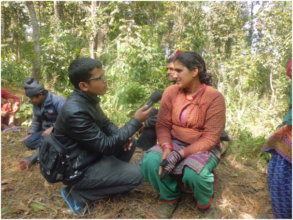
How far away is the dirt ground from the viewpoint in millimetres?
1974

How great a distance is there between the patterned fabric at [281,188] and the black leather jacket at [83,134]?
126 centimetres

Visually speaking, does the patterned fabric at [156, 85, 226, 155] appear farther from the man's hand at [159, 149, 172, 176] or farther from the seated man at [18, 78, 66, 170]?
the seated man at [18, 78, 66, 170]

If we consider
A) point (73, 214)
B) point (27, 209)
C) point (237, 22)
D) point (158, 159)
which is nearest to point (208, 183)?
point (158, 159)

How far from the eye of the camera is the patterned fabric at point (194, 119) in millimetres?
1957

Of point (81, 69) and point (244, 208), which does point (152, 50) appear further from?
point (244, 208)

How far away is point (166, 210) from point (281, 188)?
103cm

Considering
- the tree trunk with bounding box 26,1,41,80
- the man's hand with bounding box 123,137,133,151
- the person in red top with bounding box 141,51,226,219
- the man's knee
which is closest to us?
the person in red top with bounding box 141,51,226,219

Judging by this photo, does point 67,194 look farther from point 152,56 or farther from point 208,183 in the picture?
point 152,56

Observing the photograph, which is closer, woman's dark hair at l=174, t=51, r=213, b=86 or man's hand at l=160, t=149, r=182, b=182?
man's hand at l=160, t=149, r=182, b=182

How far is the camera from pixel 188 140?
81.9 inches

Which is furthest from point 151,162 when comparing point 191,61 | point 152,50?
point 152,50

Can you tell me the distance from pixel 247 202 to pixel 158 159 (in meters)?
1.13

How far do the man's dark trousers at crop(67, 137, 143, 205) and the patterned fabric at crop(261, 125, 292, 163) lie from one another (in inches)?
49.9

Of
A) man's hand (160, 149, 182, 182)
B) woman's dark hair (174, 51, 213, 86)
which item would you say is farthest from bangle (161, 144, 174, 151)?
woman's dark hair (174, 51, 213, 86)
